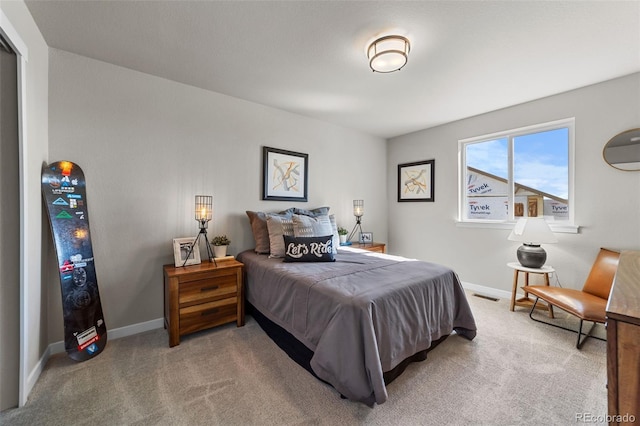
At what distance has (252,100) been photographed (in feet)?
9.93

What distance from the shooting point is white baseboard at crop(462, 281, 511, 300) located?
3.23m

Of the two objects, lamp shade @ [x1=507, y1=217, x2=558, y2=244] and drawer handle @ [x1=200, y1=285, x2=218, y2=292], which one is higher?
lamp shade @ [x1=507, y1=217, x2=558, y2=244]

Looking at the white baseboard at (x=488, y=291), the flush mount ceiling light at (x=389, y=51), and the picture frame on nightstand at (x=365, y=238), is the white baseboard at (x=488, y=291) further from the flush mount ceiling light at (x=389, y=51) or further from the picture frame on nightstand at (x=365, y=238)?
the flush mount ceiling light at (x=389, y=51)

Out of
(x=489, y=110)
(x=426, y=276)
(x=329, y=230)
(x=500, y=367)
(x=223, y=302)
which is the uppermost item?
(x=489, y=110)

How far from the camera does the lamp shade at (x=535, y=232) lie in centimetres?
263

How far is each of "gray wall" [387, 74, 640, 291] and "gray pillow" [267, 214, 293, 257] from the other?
2.42 meters

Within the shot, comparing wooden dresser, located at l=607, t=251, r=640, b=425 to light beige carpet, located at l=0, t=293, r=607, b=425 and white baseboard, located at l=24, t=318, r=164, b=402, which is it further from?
white baseboard, located at l=24, t=318, r=164, b=402

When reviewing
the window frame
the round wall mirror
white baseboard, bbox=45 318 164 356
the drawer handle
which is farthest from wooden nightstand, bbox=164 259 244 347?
the round wall mirror

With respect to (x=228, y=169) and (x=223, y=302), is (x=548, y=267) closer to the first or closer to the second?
(x=223, y=302)

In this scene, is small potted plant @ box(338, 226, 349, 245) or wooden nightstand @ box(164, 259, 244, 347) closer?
wooden nightstand @ box(164, 259, 244, 347)

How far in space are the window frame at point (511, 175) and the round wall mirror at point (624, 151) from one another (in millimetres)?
284

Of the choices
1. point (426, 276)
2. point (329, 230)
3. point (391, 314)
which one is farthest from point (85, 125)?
point (426, 276)

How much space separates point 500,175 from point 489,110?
0.87 meters

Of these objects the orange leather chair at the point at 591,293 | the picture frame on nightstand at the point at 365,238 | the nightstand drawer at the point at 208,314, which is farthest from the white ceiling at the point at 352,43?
the nightstand drawer at the point at 208,314
